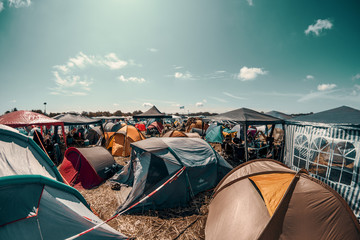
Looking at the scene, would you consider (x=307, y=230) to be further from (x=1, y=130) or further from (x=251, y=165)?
(x=1, y=130)

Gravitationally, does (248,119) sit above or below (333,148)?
above

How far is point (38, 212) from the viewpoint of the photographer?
2377 mm

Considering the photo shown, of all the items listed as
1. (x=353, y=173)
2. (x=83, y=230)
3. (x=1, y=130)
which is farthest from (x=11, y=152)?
(x=353, y=173)

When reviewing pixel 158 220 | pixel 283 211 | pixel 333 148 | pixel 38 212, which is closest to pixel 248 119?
pixel 333 148

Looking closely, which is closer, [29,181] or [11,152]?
[29,181]

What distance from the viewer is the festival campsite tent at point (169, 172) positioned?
183 inches

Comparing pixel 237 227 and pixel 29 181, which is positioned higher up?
pixel 29 181

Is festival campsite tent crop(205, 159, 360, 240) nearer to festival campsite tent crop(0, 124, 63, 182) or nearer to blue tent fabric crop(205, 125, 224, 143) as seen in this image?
festival campsite tent crop(0, 124, 63, 182)

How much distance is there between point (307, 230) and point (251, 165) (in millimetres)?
1562

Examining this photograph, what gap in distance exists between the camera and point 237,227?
2.95 meters

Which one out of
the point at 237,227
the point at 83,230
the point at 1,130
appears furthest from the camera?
the point at 1,130

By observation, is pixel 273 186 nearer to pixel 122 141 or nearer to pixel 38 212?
pixel 38 212

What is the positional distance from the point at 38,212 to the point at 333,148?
28.8 feet

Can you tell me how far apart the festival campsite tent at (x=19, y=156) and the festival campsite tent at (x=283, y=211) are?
4344 mm
